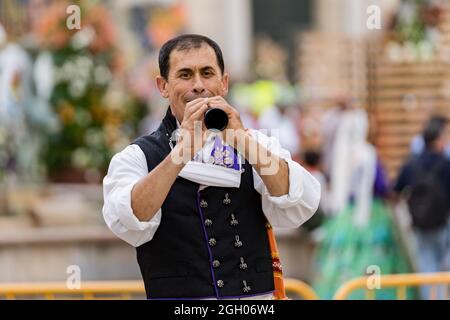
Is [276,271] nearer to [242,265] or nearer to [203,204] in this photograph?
[242,265]

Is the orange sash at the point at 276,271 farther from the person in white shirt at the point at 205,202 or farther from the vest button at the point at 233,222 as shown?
the vest button at the point at 233,222

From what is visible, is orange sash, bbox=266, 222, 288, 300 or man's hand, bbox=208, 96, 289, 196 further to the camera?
orange sash, bbox=266, 222, 288, 300

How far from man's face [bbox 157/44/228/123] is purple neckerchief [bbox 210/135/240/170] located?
0.48 ft

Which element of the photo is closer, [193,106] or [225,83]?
[193,106]

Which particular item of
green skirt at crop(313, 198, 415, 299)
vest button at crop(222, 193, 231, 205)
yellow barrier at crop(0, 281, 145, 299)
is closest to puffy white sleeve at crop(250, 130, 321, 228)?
vest button at crop(222, 193, 231, 205)

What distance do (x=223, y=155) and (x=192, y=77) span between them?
27 cm

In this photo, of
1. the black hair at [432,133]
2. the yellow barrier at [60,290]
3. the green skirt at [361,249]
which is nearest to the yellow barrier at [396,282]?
the yellow barrier at [60,290]

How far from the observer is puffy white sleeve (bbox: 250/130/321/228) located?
4707 mm

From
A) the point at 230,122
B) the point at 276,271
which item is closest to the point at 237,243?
the point at 276,271

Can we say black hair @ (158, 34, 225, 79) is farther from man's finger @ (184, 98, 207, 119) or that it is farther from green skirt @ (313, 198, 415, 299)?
green skirt @ (313, 198, 415, 299)

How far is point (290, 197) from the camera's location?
470cm

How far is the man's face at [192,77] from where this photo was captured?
4707 millimetres

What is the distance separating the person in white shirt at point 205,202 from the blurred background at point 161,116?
135 inches

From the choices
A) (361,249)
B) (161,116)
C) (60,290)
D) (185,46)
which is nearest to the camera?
(185,46)
